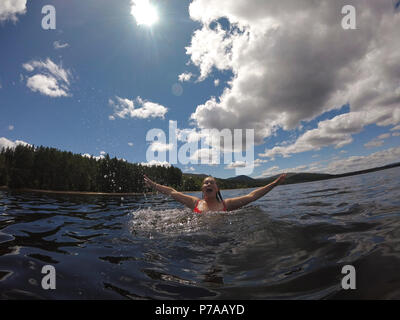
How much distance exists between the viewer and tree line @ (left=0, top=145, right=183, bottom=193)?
204 feet

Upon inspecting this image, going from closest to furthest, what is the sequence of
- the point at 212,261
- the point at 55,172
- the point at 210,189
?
the point at 212,261
the point at 210,189
the point at 55,172

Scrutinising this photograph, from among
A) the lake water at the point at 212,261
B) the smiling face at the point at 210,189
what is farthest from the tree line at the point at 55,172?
the lake water at the point at 212,261

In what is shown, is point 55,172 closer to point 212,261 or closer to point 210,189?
point 210,189

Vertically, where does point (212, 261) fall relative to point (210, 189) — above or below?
below

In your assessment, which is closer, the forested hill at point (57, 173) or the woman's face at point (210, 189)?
the woman's face at point (210, 189)

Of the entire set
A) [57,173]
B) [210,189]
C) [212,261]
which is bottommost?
[212,261]

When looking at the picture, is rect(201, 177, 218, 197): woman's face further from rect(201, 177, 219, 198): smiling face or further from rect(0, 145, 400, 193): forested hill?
rect(0, 145, 400, 193): forested hill

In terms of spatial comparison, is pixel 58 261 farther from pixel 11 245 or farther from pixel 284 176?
pixel 284 176

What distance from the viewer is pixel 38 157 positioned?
65250mm

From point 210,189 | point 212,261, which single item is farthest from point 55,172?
point 212,261

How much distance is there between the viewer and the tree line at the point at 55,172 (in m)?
62.3

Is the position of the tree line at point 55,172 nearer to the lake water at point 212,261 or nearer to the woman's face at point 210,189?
the woman's face at point 210,189

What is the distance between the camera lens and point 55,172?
6469 cm
